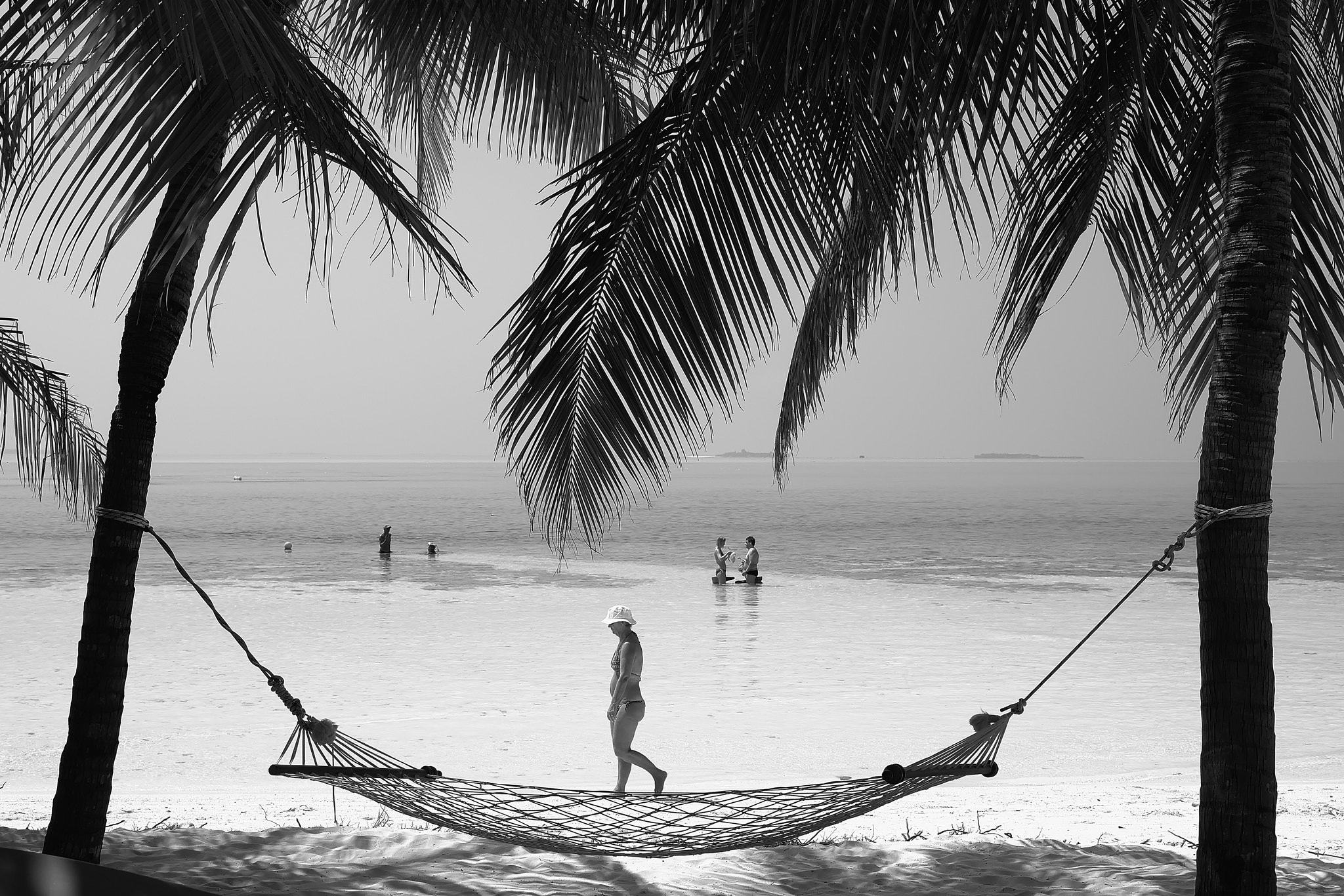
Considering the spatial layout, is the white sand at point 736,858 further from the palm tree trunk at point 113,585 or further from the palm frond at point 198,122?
the palm frond at point 198,122

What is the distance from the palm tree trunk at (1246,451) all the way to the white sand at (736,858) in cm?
88

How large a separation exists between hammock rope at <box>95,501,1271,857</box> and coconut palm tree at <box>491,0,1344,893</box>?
59 cm

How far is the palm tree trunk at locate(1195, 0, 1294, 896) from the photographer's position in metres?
2.81

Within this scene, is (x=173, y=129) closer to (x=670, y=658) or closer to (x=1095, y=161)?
(x=1095, y=161)

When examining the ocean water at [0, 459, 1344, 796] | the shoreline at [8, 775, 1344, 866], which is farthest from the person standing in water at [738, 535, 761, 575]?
the shoreline at [8, 775, 1344, 866]

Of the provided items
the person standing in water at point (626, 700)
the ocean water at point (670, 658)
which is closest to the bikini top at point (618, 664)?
the person standing in water at point (626, 700)

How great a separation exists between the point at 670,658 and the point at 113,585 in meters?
7.98

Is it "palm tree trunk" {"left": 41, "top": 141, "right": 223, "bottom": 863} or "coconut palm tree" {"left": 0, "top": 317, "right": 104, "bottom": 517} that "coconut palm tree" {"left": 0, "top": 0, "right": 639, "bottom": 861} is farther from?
"coconut palm tree" {"left": 0, "top": 317, "right": 104, "bottom": 517}

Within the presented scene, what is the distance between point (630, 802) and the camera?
3.36 m

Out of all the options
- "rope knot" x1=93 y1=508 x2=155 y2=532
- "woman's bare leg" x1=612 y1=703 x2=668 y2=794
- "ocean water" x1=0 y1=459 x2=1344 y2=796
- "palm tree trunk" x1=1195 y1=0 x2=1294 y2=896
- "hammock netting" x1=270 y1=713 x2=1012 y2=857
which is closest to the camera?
"palm tree trunk" x1=1195 y1=0 x2=1294 y2=896

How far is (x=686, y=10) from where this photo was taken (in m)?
3.41

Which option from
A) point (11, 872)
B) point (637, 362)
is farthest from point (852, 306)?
point (11, 872)

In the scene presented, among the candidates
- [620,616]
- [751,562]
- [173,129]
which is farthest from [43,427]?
[751,562]

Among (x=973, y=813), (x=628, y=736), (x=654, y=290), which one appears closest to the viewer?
(x=654, y=290)
